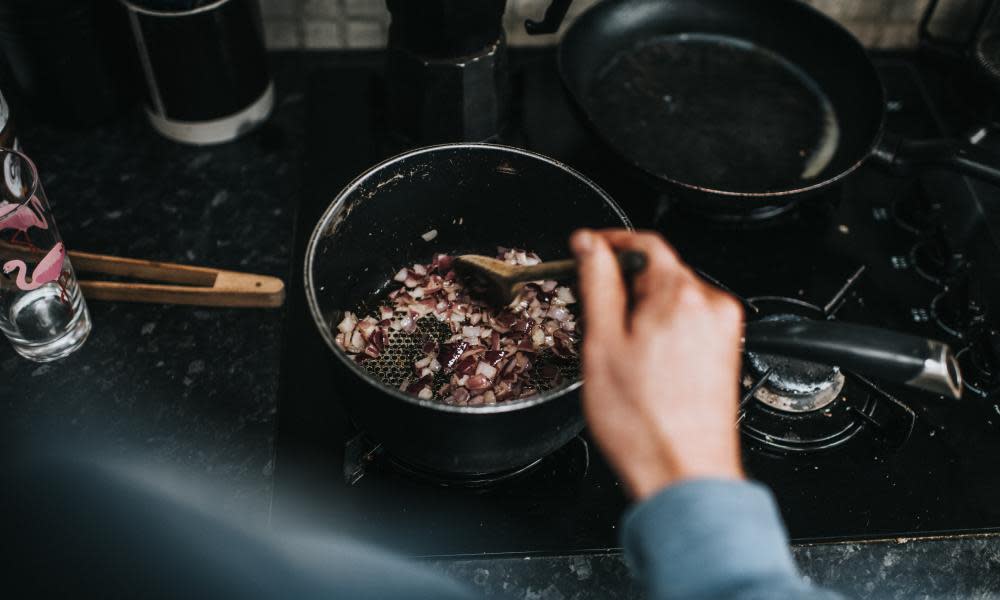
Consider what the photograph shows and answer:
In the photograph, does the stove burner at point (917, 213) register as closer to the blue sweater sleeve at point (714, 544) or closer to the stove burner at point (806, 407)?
the stove burner at point (806, 407)

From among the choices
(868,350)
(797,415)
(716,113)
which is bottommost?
(797,415)

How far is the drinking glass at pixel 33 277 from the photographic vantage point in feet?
2.30

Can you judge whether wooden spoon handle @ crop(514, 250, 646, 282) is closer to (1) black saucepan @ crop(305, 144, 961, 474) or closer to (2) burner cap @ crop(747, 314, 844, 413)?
(1) black saucepan @ crop(305, 144, 961, 474)

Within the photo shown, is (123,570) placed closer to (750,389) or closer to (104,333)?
(104,333)

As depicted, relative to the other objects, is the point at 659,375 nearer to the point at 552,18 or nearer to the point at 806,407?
the point at 806,407

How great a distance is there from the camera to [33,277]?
2.31 ft

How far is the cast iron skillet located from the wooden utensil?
2.8 inches

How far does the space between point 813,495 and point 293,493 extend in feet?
1.60

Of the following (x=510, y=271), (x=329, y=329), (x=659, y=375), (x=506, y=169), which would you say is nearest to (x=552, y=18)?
(x=506, y=169)

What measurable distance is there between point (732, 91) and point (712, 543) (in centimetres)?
75

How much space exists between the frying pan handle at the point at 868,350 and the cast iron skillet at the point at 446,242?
0.51 feet

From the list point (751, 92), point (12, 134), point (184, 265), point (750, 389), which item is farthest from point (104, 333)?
point (751, 92)

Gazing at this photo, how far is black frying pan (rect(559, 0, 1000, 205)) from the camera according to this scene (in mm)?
921

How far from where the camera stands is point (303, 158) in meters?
0.98
